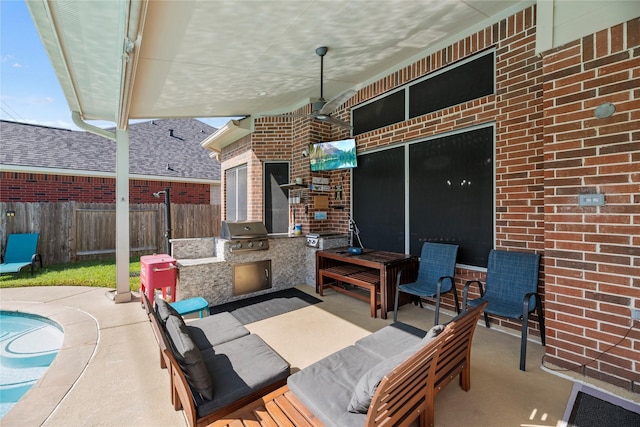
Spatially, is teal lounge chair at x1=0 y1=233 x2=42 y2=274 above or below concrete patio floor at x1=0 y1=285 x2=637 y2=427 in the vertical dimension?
above

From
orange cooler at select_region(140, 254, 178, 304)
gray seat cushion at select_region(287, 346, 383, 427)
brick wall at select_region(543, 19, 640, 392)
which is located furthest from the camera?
orange cooler at select_region(140, 254, 178, 304)

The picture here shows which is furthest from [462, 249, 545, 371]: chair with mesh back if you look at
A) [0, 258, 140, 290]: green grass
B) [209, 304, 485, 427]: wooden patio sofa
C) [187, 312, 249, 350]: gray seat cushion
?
[0, 258, 140, 290]: green grass

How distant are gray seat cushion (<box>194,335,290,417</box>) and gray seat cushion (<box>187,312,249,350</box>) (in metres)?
0.09

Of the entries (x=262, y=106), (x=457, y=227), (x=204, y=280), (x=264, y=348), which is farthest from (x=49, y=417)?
(x=262, y=106)

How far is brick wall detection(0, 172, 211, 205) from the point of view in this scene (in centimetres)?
753

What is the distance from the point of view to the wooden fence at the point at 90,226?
6961 mm

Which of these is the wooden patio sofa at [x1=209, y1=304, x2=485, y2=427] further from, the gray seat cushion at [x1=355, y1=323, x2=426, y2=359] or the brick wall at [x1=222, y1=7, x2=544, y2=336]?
the brick wall at [x1=222, y1=7, x2=544, y2=336]

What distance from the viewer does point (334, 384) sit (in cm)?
178

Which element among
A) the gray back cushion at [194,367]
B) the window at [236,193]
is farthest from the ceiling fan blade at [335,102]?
the window at [236,193]

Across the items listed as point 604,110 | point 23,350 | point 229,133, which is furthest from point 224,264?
point 604,110

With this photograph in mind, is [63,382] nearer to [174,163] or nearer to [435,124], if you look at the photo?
[435,124]

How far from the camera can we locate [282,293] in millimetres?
5078

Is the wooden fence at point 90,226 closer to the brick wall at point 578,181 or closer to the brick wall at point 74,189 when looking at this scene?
the brick wall at point 74,189

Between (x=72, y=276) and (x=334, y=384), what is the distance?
6.98 m
